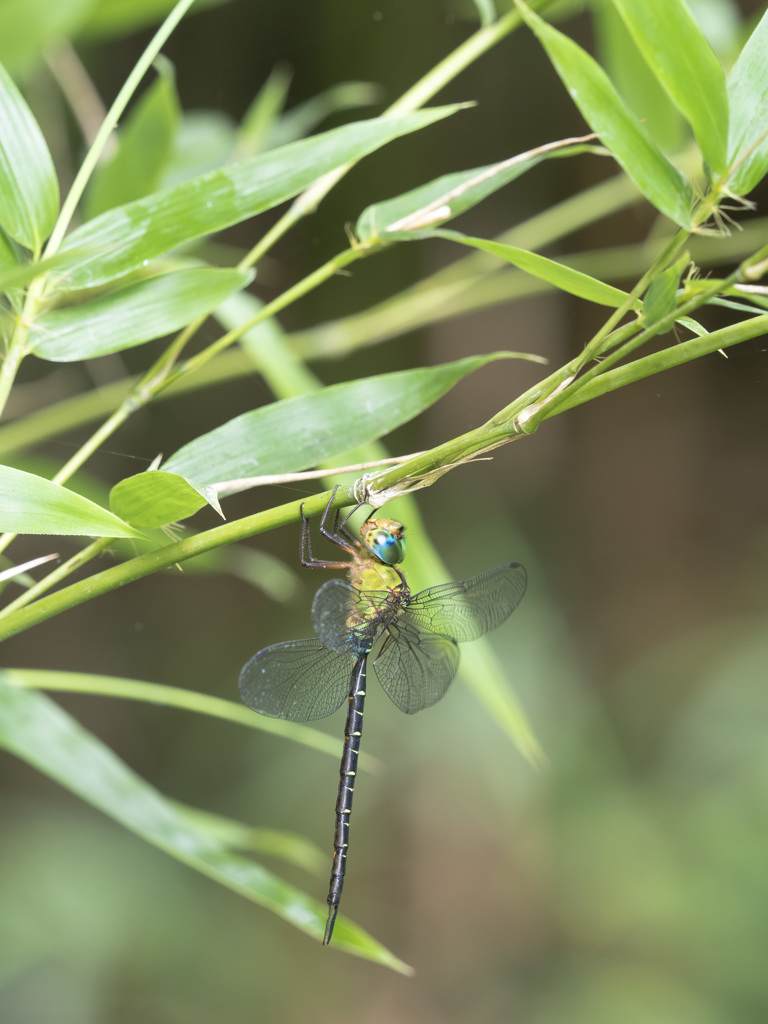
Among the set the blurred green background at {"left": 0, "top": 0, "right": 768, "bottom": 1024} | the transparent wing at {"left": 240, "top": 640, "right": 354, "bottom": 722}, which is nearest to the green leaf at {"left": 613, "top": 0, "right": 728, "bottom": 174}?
the transparent wing at {"left": 240, "top": 640, "right": 354, "bottom": 722}

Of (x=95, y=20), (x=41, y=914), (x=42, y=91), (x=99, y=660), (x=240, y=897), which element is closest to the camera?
(x=95, y=20)

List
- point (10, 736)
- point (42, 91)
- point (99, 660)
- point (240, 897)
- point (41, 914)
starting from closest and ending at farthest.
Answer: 1. point (10, 736)
2. point (42, 91)
3. point (41, 914)
4. point (240, 897)
5. point (99, 660)

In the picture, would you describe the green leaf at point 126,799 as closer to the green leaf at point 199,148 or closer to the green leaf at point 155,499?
the green leaf at point 155,499

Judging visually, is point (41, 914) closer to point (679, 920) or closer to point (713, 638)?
point (679, 920)

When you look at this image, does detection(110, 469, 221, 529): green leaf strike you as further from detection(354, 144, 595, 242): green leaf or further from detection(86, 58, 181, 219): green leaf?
detection(86, 58, 181, 219): green leaf

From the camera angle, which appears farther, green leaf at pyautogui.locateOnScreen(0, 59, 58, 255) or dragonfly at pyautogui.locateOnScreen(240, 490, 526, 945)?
dragonfly at pyautogui.locateOnScreen(240, 490, 526, 945)

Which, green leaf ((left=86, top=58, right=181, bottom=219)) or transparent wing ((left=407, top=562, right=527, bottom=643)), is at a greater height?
green leaf ((left=86, top=58, right=181, bottom=219))

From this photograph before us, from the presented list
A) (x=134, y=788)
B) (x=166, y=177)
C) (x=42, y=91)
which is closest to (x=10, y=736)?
(x=134, y=788)
